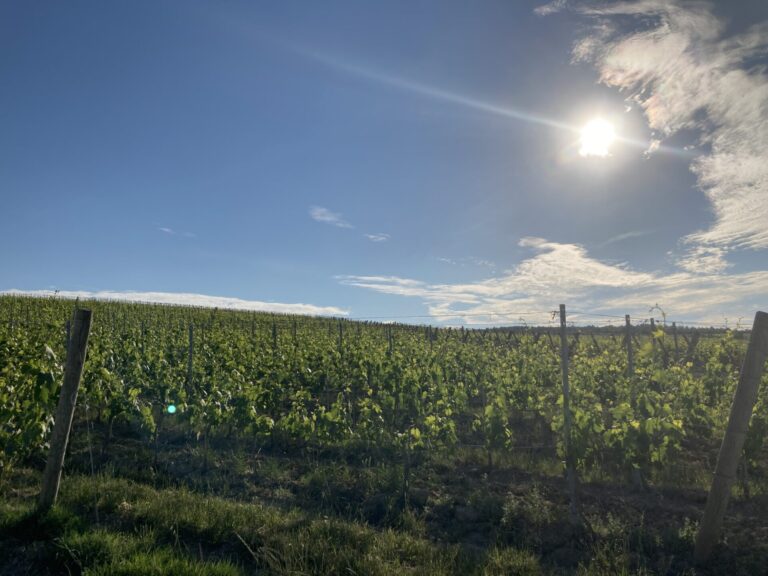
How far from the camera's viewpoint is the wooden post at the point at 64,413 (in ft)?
16.4

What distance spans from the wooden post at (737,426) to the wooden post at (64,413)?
643 centimetres

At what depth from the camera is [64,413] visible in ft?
16.6

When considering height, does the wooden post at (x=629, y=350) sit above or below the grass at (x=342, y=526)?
above

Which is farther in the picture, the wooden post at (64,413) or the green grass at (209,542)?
the wooden post at (64,413)

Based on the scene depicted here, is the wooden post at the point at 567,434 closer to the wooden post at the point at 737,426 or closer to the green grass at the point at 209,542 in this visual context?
the green grass at the point at 209,542

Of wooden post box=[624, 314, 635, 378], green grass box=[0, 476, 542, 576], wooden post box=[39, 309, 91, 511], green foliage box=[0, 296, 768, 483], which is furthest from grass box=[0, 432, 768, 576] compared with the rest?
wooden post box=[624, 314, 635, 378]

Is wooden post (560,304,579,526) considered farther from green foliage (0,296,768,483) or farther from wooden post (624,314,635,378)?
wooden post (624,314,635,378)

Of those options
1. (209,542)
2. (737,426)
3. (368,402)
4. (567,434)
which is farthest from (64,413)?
(737,426)

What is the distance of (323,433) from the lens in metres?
8.22

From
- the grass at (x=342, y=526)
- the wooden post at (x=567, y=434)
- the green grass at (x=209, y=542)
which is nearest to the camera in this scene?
the green grass at (x=209, y=542)

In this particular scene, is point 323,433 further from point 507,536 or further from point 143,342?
point 143,342

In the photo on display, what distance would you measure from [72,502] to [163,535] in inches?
57.4

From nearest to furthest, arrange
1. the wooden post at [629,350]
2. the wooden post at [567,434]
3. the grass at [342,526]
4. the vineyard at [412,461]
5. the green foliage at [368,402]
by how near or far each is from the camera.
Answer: the grass at [342,526], the vineyard at [412,461], the wooden post at [567,434], the green foliage at [368,402], the wooden post at [629,350]

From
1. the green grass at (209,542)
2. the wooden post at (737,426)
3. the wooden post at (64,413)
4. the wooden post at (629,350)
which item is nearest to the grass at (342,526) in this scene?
the green grass at (209,542)
